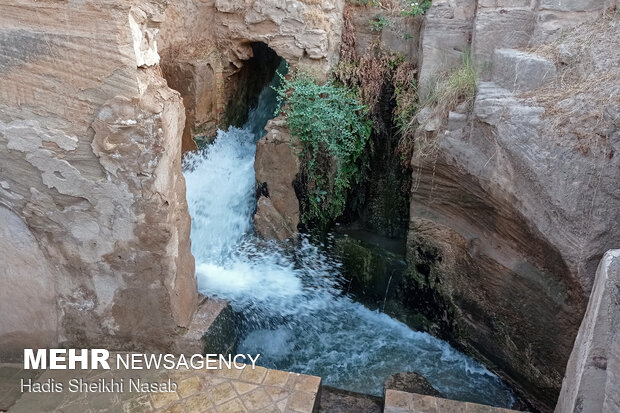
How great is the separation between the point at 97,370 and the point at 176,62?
3.31m

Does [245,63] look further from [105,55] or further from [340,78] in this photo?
[105,55]

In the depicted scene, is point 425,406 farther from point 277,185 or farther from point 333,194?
point 277,185

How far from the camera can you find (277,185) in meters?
5.25

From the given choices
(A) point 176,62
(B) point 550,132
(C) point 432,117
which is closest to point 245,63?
(A) point 176,62

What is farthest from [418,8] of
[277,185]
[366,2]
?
[277,185]

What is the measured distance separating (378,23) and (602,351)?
12.7 feet

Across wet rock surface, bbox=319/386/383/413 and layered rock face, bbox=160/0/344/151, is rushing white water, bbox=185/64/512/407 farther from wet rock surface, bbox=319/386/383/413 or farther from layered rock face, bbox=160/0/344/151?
layered rock face, bbox=160/0/344/151

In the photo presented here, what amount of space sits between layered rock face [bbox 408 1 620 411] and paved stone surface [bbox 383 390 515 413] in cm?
86

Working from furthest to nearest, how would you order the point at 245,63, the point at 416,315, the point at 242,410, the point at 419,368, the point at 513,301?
the point at 245,63 → the point at 416,315 → the point at 419,368 → the point at 513,301 → the point at 242,410

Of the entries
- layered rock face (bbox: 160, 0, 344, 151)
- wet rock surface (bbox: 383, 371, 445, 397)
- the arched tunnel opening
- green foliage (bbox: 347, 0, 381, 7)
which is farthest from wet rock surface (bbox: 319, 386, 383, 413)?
green foliage (bbox: 347, 0, 381, 7)

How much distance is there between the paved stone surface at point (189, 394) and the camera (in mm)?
3102

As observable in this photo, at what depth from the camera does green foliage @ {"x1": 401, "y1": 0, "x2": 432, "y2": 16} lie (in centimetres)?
516

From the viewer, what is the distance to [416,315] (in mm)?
4852

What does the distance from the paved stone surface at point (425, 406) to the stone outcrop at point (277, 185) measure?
2.33m
